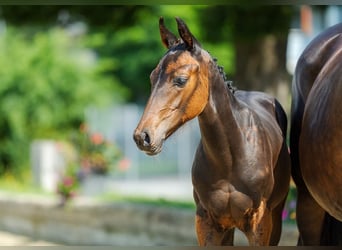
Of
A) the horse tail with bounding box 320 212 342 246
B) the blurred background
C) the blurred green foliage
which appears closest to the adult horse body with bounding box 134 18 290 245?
the horse tail with bounding box 320 212 342 246

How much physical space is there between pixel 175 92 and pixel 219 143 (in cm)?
36

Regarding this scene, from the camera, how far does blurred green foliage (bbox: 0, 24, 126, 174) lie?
36.5 feet

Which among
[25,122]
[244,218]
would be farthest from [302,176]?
[25,122]

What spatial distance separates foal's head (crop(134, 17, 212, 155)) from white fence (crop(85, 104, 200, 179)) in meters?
10.00

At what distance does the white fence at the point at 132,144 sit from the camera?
12.7 metres

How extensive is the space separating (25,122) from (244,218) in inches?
357

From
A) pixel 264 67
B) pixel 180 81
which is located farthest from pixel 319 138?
pixel 264 67

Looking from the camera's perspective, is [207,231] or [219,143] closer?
[219,143]

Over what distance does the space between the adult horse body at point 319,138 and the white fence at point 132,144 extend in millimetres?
9378

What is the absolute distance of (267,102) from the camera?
3.07m

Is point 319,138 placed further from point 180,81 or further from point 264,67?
point 264,67

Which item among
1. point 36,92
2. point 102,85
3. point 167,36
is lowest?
point 102,85

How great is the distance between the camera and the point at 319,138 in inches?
95.8

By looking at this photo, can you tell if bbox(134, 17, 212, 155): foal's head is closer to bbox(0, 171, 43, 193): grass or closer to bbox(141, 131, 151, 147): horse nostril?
bbox(141, 131, 151, 147): horse nostril
